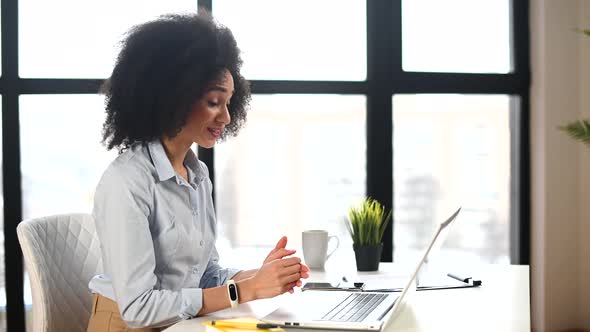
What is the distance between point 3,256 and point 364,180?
1740mm

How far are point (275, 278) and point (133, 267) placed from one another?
29 cm

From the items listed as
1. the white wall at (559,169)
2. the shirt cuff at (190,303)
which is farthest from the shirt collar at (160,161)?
the white wall at (559,169)

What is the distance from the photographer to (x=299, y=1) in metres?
3.49

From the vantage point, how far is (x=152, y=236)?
5.38 ft

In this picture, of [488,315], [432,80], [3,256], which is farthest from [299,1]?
[488,315]

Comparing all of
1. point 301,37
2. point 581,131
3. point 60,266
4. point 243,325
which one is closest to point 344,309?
point 243,325

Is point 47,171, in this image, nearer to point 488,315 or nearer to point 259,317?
point 259,317

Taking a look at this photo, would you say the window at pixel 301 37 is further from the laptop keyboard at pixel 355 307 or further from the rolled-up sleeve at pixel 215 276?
the laptop keyboard at pixel 355 307

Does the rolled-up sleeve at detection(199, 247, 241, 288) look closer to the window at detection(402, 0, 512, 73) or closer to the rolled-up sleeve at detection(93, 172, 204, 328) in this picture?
the rolled-up sleeve at detection(93, 172, 204, 328)

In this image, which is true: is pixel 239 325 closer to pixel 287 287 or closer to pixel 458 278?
pixel 287 287

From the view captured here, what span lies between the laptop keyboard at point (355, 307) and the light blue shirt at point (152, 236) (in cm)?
28

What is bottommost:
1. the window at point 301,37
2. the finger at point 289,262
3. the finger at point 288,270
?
the finger at point 288,270

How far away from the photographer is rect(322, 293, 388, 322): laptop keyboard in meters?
1.41

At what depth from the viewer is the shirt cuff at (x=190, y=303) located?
1.46 m
